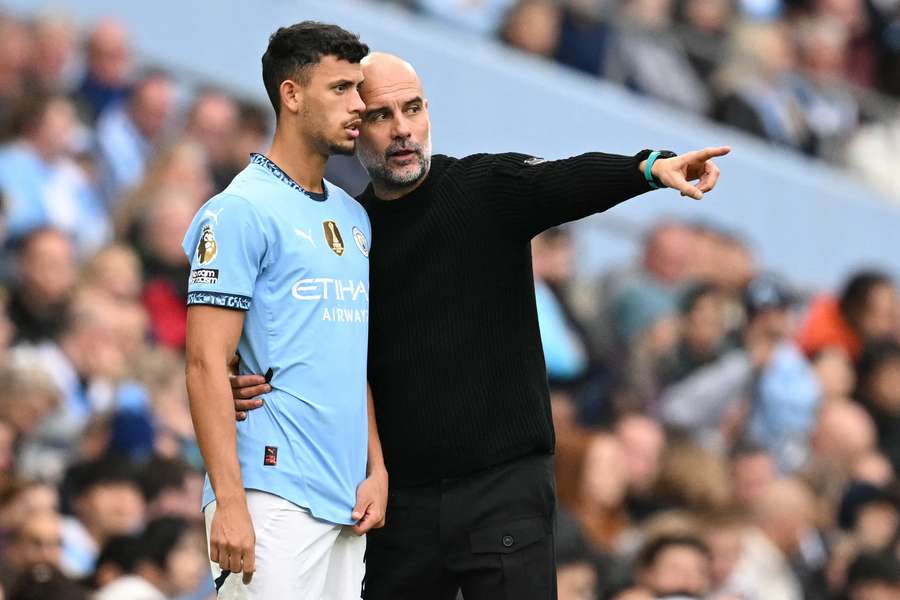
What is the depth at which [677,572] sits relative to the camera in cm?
798

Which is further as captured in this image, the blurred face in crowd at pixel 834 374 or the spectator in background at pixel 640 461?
the blurred face in crowd at pixel 834 374

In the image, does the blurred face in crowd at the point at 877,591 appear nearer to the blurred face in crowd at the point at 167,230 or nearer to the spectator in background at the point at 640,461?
the spectator in background at the point at 640,461

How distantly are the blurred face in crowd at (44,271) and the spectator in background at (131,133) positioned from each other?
1.38m

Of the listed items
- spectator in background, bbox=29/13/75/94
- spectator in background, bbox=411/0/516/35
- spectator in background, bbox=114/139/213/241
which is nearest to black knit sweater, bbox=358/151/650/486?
spectator in background, bbox=114/139/213/241

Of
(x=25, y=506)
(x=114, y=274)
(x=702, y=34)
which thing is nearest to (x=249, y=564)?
(x=25, y=506)

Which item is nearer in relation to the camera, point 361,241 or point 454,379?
point 361,241

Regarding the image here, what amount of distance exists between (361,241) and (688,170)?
2.97ft

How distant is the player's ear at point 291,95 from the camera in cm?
468

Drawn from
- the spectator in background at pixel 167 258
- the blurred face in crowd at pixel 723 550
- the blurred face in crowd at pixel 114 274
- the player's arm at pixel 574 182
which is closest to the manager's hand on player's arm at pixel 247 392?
the player's arm at pixel 574 182

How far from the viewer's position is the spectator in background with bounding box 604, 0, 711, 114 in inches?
535

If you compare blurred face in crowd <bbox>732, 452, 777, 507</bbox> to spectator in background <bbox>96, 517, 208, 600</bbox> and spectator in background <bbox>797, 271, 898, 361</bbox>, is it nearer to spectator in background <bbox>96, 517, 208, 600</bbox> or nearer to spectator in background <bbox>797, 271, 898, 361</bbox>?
spectator in background <bbox>797, 271, 898, 361</bbox>

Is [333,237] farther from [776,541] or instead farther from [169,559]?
[776,541]

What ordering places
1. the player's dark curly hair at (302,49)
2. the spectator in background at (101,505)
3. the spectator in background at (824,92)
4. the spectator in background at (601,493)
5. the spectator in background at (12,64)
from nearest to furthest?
the player's dark curly hair at (302,49), the spectator in background at (101,505), the spectator in background at (601,493), the spectator in background at (12,64), the spectator in background at (824,92)

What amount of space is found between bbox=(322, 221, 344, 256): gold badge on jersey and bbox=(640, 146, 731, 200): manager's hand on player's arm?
2.75 ft
